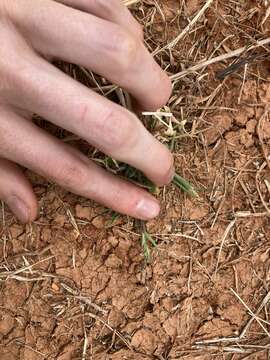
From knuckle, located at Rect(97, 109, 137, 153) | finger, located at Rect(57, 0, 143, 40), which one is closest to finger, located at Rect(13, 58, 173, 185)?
knuckle, located at Rect(97, 109, 137, 153)

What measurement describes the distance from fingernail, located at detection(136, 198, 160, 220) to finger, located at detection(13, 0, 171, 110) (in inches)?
16.2

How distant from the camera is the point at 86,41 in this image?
1527 mm

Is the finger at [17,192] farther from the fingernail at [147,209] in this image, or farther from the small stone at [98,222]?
the fingernail at [147,209]

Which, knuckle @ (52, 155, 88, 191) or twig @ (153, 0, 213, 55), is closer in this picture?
knuckle @ (52, 155, 88, 191)

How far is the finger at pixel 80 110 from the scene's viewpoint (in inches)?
59.7

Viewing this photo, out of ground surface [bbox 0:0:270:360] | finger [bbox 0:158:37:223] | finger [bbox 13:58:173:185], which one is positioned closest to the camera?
finger [bbox 13:58:173:185]

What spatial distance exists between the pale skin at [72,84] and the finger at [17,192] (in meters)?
0.15

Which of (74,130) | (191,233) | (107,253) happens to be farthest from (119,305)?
(74,130)

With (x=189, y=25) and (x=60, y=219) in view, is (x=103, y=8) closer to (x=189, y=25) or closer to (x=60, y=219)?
(x=189, y=25)

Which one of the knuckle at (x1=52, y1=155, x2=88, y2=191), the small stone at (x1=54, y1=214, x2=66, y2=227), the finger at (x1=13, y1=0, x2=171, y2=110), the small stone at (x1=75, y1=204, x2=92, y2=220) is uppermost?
the finger at (x1=13, y1=0, x2=171, y2=110)

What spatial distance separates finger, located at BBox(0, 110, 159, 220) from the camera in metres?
1.68

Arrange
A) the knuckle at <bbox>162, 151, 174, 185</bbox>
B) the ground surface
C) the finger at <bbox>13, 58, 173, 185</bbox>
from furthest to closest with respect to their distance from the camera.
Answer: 1. the ground surface
2. the knuckle at <bbox>162, 151, 174, 185</bbox>
3. the finger at <bbox>13, 58, 173, 185</bbox>

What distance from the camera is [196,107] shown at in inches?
79.0

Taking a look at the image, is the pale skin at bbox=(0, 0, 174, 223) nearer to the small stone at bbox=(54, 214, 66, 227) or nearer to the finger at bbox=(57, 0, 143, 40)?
the finger at bbox=(57, 0, 143, 40)
